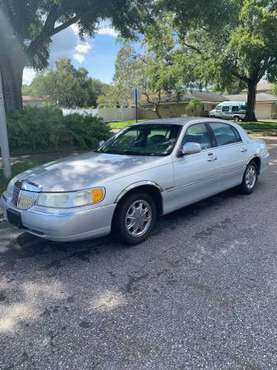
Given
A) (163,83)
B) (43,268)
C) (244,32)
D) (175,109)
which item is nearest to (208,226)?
(43,268)

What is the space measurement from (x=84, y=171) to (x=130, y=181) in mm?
590

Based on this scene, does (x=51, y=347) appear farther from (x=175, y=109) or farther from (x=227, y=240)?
(x=175, y=109)

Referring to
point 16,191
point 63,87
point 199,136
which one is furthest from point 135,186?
point 63,87

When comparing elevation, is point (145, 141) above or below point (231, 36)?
below

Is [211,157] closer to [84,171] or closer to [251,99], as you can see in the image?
[84,171]

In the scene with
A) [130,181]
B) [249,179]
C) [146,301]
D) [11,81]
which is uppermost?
[11,81]

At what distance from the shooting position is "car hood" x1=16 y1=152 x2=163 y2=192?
3.91m

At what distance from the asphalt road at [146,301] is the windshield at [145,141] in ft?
3.63

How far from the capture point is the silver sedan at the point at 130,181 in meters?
3.78

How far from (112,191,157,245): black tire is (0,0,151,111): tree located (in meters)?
8.45

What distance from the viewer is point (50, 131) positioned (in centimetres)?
1136

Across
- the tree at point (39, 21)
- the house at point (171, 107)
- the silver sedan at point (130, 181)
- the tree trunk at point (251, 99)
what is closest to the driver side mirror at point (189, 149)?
the silver sedan at point (130, 181)

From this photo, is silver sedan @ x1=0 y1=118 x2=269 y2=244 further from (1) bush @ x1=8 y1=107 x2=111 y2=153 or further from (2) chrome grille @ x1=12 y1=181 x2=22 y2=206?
(1) bush @ x1=8 y1=107 x2=111 y2=153

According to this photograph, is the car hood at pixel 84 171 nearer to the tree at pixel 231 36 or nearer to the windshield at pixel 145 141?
the windshield at pixel 145 141
